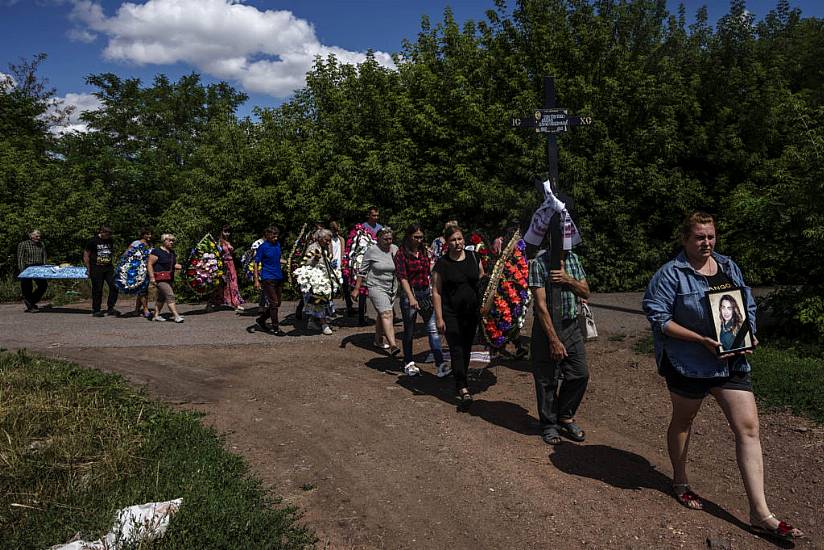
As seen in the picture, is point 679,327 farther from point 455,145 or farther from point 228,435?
point 455,145

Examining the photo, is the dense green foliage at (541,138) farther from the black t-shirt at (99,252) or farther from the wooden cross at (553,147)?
the wooden cross at (553,147)

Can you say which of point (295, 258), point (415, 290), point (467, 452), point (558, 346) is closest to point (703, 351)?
point (558, 346)

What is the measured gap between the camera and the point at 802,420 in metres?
5.89

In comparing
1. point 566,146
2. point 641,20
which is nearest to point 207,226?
point 566,146

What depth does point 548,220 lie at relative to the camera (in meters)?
5.15

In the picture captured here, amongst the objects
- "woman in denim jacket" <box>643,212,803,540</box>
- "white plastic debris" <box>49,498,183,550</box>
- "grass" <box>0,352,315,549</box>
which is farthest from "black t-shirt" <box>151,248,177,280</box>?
"woman in denim jacket" <box>643,212,803,540</box>

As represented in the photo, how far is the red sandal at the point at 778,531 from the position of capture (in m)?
3.75

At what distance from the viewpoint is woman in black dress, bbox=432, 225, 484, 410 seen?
6523mm

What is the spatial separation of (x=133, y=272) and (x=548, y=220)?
1027 centimetres

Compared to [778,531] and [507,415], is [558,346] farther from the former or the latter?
[778,531]

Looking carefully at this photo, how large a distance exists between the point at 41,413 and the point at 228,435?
1650 millimetres

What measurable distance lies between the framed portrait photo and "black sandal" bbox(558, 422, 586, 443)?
2.06 metres

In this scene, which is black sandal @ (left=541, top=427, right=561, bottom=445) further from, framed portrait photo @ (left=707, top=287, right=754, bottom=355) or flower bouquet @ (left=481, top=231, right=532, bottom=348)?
framed portrait photo @ (left=707, top=287, right=754, bottom=355)

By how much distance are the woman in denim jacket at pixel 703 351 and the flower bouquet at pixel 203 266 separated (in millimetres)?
10783
